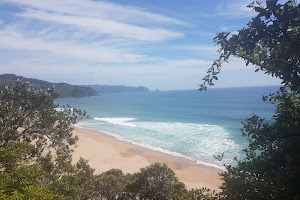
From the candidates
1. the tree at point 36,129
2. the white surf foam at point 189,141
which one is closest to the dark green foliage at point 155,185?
the tree at point 36,129

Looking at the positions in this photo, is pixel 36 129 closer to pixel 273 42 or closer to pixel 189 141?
pixel 273 42

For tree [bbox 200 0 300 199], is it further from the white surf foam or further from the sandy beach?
the white surf foam

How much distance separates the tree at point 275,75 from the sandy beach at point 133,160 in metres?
15.9

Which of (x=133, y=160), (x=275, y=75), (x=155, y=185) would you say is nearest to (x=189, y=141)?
(x=133, y=160)

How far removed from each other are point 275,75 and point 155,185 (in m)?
8.58

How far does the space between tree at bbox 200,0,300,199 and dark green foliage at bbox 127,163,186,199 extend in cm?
626

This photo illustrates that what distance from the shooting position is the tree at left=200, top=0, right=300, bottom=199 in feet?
17.3

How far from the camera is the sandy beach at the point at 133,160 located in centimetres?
2252

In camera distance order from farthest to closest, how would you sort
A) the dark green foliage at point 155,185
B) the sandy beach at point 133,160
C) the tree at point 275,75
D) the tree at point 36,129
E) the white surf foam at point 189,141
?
1. the white surf foam at point 189,141
2. the sandy beach at point 133,160
3. the dark green foliage at point 155,185
4. the tree at point 36,129
5. the tree at point 275,75

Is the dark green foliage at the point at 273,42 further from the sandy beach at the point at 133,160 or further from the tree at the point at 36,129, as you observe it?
the sandy beach at the point at 133,160

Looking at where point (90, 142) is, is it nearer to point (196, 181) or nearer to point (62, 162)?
point (196, 181)

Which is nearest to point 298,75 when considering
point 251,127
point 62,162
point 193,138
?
point 251,127

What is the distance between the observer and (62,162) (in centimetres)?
1123

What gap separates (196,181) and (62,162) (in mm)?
15205
